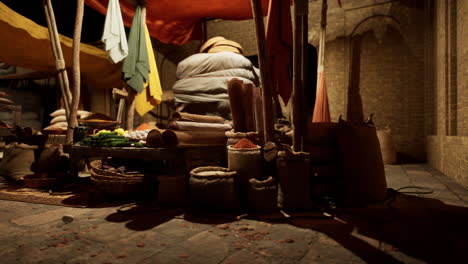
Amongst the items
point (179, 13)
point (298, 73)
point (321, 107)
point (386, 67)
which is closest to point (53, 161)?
point (298, 73)

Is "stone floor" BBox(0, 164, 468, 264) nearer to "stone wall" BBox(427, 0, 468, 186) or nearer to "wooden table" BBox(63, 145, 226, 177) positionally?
"wooden table" BBox(63, 145, 226, 177)

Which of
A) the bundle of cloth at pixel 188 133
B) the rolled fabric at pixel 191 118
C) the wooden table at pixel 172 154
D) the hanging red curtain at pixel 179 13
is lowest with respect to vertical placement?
the wooden table at pixel 172 154

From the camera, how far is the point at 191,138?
324 cm

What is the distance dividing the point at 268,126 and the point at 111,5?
3.33 m

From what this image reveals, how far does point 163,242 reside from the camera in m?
2.02

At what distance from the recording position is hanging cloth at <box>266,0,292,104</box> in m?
3.52

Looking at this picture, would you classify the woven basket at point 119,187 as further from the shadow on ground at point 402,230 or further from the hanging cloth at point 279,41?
the hanging cloth at point 279,41

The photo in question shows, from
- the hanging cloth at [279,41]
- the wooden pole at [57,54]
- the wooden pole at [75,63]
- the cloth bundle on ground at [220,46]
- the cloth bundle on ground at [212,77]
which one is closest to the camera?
the hanging cloth at [279,41]

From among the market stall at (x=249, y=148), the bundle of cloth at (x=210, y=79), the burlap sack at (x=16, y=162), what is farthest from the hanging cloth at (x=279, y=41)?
the burlap sack at (x=16, y=162)

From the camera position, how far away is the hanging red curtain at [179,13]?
6320mm

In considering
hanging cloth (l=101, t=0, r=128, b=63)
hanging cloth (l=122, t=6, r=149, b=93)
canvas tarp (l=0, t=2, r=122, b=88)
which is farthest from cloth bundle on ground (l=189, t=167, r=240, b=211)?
canvas tarp (l=0, t=2, r=122, b=88)

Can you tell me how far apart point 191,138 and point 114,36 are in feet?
8.04

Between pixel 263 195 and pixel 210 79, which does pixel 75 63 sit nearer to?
pixel 210 79

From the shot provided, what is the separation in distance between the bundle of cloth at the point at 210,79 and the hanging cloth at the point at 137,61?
0.74 metres
